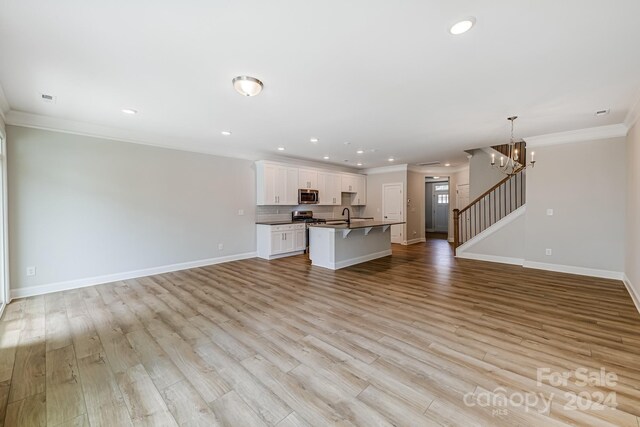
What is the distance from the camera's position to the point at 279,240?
656 centimetres

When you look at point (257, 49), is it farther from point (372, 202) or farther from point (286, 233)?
point (372, 202)

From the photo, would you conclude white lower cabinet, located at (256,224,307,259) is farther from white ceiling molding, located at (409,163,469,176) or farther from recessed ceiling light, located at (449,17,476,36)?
recessed ceiling light, located at (449,17,476,36)

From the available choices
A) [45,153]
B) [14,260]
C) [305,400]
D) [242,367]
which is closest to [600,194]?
[305,400]

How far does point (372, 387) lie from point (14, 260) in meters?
5.22

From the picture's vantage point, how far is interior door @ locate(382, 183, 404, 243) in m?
8.69

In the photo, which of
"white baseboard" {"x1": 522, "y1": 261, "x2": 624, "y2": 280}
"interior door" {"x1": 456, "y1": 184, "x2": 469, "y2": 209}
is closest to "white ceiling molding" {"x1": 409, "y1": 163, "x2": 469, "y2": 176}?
"interior door" {"x1": 456, "y1": 184, "x2": 469, "y2": 209}

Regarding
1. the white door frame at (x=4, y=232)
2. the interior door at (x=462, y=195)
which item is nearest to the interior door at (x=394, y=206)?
the interior door at (x=462, y=195)

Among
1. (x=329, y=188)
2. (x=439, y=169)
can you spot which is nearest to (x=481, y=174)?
(x=439, y=169)

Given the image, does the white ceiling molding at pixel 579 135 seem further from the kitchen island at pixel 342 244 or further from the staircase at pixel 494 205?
the kitchen island at pixel 342 244

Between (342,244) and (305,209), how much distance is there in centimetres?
274

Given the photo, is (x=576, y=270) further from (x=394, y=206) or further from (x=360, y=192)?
(x=360, y=192)

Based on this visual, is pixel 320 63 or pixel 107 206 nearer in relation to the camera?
pixel 320 63

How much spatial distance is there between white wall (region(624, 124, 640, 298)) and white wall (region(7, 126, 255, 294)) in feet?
22.5

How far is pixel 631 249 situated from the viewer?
395 cm
